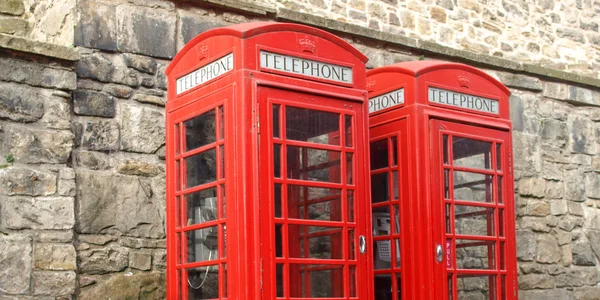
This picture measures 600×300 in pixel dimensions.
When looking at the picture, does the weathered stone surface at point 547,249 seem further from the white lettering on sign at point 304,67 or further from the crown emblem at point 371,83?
the white lettering on sign at point 304,67

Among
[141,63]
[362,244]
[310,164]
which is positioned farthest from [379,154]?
[141,63]

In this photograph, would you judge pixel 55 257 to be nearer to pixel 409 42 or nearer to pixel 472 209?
pixel 472 209

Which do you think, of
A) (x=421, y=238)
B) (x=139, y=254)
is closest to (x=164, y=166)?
(x=139, y=254)

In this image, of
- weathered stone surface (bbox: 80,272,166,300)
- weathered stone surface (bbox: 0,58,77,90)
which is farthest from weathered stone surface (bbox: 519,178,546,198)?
weathered stone surface (bbox: 0,58,77,90)

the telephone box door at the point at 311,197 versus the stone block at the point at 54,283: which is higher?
the telephone box door at the point at 311,197

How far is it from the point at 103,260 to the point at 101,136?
0.80m

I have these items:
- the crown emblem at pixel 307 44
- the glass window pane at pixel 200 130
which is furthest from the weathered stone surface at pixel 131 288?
the crown emblem at pixel 307 44

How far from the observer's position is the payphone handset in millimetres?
6652

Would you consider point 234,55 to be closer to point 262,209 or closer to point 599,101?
point 262,209

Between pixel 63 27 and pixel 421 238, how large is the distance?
2.74 m

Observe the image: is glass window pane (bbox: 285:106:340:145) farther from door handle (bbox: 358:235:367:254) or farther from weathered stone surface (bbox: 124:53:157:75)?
weathered stone surface (bbox: 124:53:157:75)

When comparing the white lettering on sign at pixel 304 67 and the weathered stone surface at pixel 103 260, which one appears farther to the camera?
the weathered stone surface at pixel 103 260

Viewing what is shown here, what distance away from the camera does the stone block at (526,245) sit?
8484mm

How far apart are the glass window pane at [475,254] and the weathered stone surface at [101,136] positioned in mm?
2361
